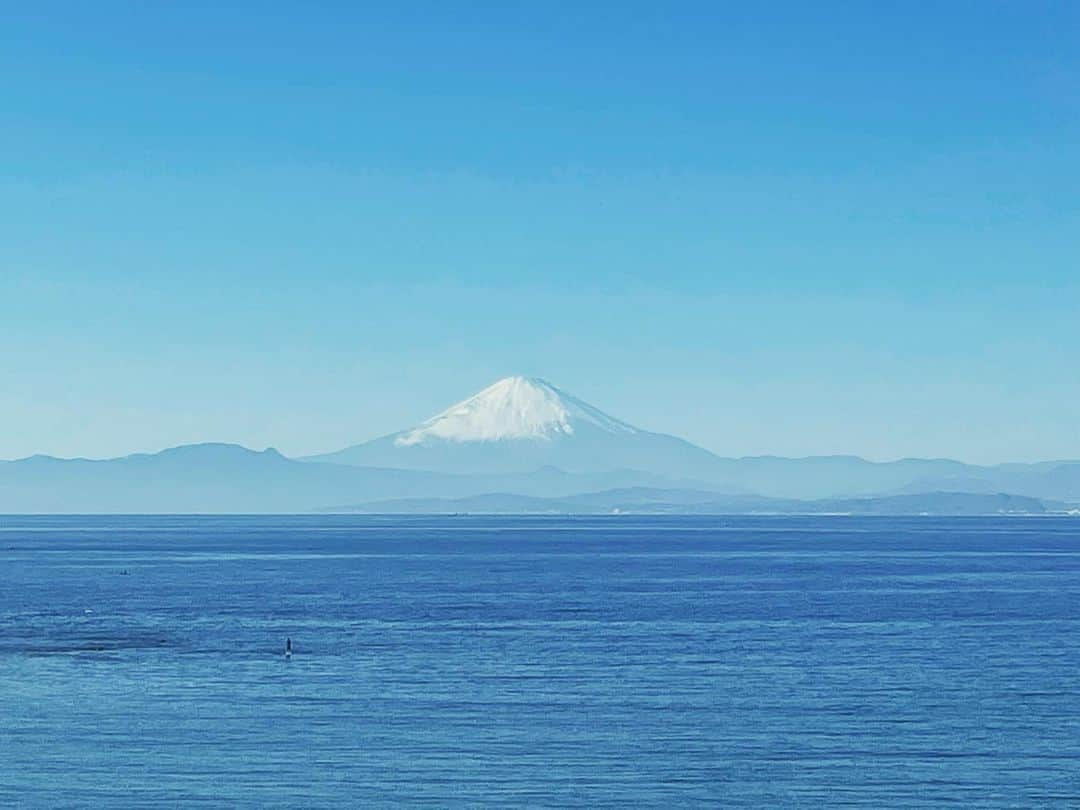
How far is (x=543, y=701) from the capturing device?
58.2 m

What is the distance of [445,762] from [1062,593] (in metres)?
82.1

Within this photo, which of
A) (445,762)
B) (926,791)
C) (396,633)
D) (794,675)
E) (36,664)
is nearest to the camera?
(926,791)

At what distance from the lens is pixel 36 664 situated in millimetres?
71000

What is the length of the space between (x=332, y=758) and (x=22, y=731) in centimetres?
1206

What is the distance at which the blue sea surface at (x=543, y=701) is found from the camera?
44719 mm

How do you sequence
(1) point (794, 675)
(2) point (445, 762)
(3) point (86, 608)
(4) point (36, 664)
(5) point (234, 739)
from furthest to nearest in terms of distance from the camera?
(3) point (86, 608), (4) point (36, 664), (1) point (794, 675), (5) point (234, 739), (2) point (445, 762)

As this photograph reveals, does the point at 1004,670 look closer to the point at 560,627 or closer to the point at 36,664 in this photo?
the point at 560,627

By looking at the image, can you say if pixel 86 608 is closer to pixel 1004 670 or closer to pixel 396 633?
pixel 396 633

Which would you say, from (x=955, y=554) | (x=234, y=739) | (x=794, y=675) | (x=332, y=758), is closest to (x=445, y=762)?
(x=332, y=758)

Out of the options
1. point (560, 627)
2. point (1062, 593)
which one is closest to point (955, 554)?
point (1062, 593)

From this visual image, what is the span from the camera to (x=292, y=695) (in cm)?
6072

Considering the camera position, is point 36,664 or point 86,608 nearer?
point 36,664

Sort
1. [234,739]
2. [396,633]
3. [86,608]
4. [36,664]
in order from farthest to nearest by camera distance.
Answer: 1. [86,608]
2. [396,633]
3. [36,664]
4. [234,739]

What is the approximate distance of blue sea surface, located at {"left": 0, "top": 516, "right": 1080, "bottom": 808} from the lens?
1761 inches
